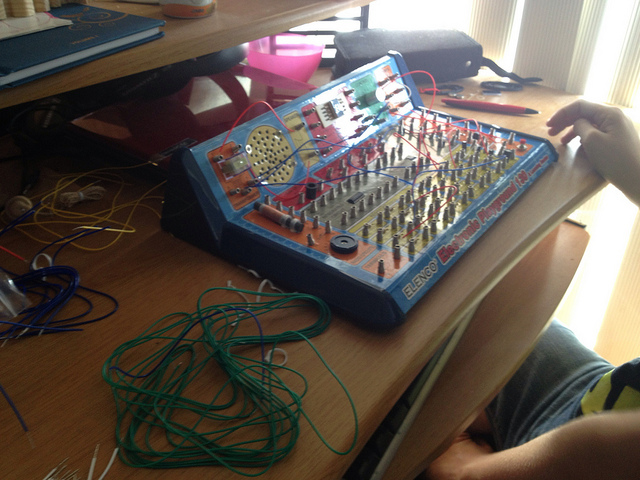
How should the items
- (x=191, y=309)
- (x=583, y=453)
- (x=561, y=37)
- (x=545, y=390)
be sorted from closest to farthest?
(x=583, y=453) < (x=191, y=309) < (x=545, y=390) < (x=561, y=37)

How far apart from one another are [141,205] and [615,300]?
1370mm

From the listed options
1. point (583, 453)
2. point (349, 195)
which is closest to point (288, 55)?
point (349, 195)

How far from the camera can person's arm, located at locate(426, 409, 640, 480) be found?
0.41 meters

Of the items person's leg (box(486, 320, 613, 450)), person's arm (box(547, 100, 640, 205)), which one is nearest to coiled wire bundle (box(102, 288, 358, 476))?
person's leg (box(486, 320, 613, 450))

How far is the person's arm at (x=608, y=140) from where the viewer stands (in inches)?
35.4

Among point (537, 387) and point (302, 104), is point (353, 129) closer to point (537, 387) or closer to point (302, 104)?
point (302, 104)

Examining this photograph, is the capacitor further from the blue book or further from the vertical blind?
the vertical blind

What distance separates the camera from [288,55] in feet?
3.89

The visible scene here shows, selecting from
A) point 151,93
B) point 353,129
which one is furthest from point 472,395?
point 151,93

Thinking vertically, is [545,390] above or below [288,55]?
below

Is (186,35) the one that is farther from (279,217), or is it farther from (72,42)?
(279,217)

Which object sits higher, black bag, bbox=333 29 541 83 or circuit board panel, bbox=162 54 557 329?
black bag, bbox=333 29 541 83

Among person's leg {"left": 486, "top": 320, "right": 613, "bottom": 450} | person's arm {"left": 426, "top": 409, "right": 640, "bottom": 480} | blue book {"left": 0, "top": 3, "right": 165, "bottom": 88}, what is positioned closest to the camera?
person's arm {"left": 426, "top": 409, "right": 640, "bottom": 480}

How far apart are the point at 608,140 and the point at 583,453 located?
689 mm
